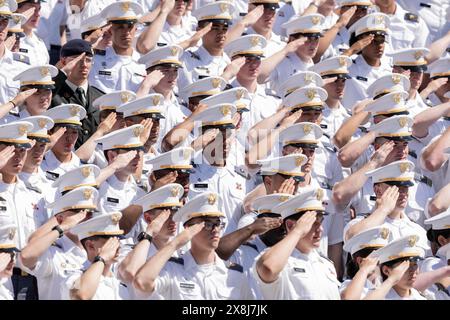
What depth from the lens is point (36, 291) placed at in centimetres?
1293

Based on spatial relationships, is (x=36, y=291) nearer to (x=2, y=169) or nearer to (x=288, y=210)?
(x=2, y=169)

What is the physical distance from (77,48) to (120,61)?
69 cm

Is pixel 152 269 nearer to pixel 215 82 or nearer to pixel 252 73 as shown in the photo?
pixel 215 82

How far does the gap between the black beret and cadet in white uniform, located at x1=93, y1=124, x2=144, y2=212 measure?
1177 millimetres

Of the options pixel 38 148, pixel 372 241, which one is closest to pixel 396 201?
pixel 372 241

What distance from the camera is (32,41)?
15.6 meters

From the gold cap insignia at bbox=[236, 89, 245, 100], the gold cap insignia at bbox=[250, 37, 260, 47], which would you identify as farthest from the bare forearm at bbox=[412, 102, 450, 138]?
the gold cap insignia at bbox=[236, 89, 245, 100]

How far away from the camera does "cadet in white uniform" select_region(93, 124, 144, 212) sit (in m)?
13.9

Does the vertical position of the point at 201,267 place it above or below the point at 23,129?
below

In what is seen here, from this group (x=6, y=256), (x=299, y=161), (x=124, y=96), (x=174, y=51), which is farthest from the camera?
(x=174, y=51)

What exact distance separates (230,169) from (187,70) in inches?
61.5

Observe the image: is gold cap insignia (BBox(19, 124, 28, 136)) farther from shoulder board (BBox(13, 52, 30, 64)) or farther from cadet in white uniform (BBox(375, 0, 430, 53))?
cadet in white uniform (BBox(375, 0, 430, 53))

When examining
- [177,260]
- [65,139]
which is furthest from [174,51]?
[177,260]

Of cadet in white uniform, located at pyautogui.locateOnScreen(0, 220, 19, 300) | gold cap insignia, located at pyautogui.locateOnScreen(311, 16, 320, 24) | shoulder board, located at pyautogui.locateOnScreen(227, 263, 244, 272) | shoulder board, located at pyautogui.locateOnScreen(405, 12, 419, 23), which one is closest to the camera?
cadet in white uniform, located at pyautogui.locateOnScreen(0, 220, 19, 300)
